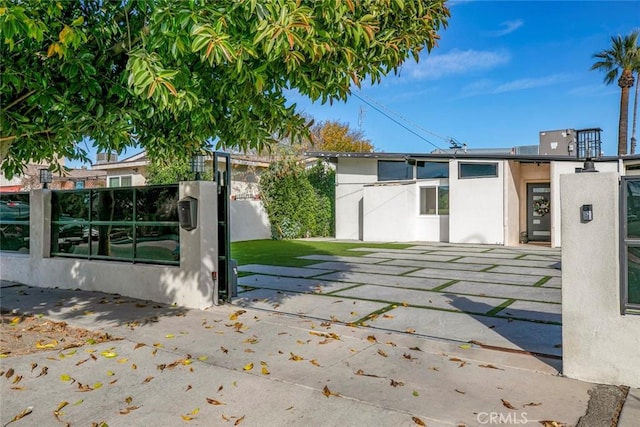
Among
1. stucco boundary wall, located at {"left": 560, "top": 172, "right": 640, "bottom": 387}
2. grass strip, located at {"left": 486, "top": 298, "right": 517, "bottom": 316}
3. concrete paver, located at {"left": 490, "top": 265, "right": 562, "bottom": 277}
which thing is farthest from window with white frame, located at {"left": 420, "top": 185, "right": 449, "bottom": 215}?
stucco boundary wall, located at {"left": 560, "top": 172, "right": 640, "bottom": 387}

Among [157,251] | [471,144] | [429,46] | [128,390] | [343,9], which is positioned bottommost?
[128,390]

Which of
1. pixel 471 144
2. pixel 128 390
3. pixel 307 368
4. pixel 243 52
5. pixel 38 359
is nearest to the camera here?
pixel 243 52

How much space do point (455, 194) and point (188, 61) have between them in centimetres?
1451

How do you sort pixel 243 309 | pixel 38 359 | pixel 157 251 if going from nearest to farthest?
pixel 38 359 → pixel 243 309 → pixel 157 251

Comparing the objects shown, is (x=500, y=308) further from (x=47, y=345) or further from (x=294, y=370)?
(x=47, y=345)

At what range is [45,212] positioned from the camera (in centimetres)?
838

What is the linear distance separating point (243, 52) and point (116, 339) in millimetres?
3553

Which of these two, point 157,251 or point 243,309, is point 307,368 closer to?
point 243,309

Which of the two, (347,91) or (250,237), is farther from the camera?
(250,237)

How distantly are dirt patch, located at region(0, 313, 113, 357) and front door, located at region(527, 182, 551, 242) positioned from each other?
16.7 m

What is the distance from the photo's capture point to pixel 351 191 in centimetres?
1991

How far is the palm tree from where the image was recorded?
23344mm

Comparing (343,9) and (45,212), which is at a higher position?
(343,9)

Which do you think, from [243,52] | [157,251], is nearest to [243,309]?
[157,251]
